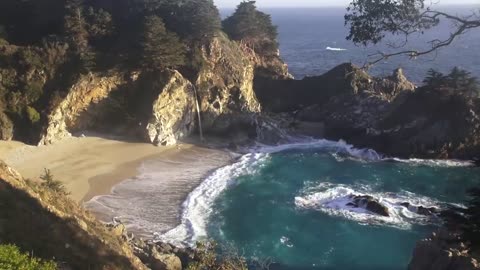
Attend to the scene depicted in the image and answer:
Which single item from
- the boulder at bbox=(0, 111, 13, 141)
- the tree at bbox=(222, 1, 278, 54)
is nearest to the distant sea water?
the tree at bbox=(222, 1, 278, 54)

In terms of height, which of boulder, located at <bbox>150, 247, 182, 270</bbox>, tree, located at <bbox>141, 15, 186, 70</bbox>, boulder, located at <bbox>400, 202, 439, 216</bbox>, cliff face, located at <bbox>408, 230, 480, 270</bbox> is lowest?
boulder, located at <bbox>400, 202, 439, 216</bbox>

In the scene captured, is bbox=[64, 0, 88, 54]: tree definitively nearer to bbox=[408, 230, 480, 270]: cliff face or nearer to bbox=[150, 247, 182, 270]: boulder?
bbox=[150, 247, 182, 270]: boulder

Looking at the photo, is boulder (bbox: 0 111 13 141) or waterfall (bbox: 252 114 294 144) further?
waterfall (bbox: 252 114 294 144)

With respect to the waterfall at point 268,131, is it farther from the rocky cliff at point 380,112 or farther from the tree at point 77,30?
the tree at point 77,30

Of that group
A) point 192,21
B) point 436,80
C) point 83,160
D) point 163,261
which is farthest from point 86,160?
point 436,80

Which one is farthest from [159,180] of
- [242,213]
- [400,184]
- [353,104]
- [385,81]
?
[385,81]

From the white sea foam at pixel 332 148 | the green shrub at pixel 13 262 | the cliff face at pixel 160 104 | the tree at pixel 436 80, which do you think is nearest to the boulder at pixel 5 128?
the cliff face at pixel 160 104
